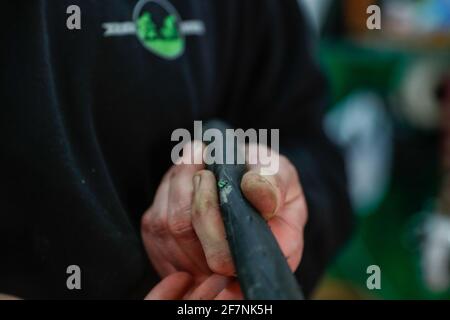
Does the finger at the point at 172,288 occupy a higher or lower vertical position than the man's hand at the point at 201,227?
lower

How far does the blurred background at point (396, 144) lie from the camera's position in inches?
40.7

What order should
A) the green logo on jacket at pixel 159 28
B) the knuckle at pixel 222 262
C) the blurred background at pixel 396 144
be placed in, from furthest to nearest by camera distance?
the blurred background at pixel 396 144 < the green logo on jacket at pixel 159 28 < the knuckle at pixel 222 262

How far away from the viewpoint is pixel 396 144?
3.51 feet

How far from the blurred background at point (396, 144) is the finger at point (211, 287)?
0.75m

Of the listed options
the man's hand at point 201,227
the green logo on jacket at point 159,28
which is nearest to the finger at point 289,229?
the man's hand at point 201,227

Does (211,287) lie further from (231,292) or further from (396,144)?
(396,144)

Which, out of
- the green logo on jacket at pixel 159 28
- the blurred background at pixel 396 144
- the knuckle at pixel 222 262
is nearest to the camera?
the knuckle at pixel 222 262

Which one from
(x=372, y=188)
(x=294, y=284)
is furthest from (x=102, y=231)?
(x=372, y=188)

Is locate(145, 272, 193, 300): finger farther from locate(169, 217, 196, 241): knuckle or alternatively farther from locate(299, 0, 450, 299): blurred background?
locate(299, 0, 450, 299): blurred background

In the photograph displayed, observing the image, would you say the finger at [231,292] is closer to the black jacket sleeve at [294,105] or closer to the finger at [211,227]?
the finger at [211,227]

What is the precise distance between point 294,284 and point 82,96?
172 millimetres

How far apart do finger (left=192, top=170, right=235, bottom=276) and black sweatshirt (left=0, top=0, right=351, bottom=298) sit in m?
0.07

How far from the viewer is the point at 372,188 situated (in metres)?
1.12

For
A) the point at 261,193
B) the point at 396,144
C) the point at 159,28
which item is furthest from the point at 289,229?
the point at 396,144
